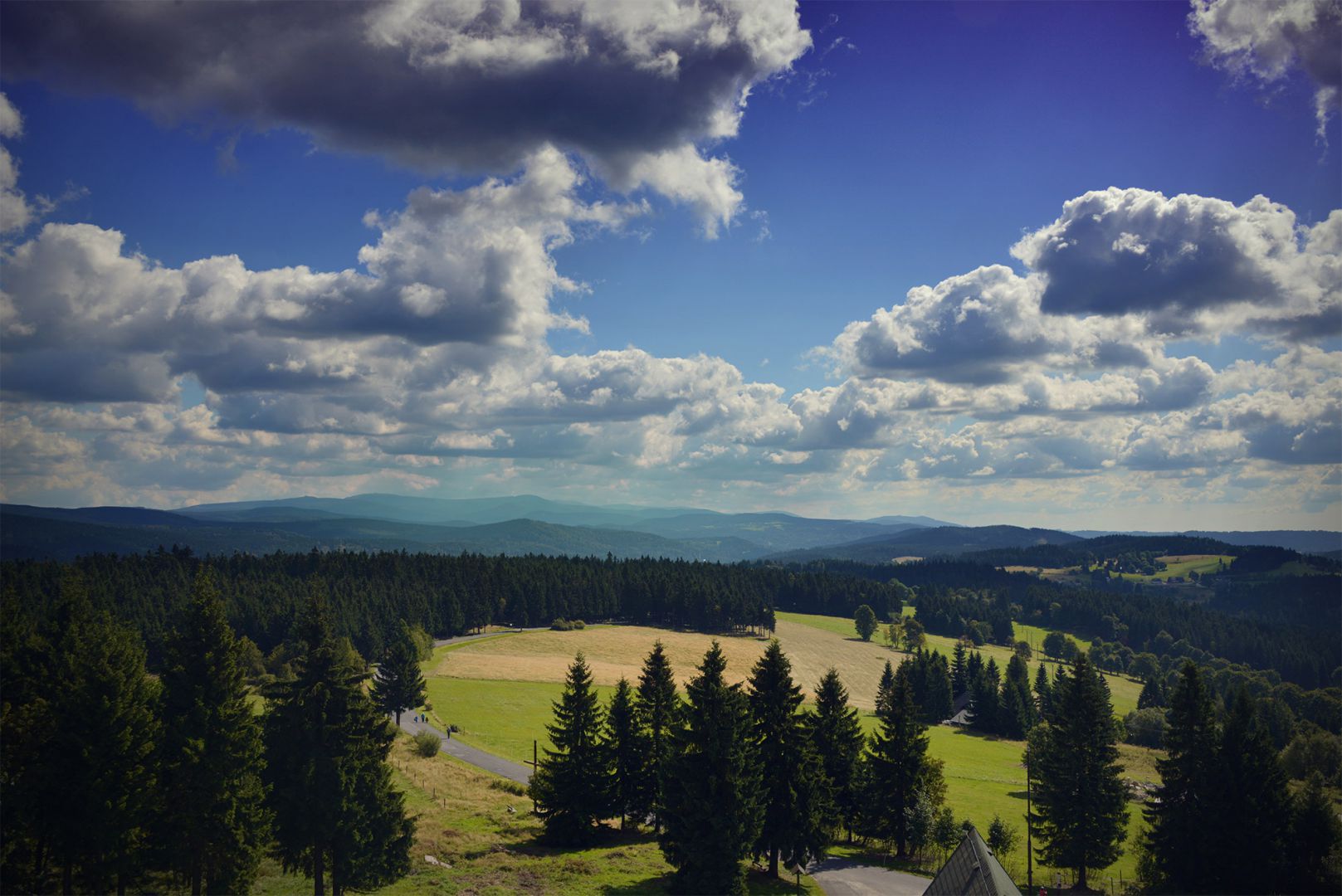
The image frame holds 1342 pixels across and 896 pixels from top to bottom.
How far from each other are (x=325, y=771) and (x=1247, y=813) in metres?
46.3

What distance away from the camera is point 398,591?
144 meters

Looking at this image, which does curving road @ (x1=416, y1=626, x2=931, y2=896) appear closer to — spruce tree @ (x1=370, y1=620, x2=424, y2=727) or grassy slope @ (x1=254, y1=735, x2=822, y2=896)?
grassy slope @ (x1=254, y1=735, x2=822, y2=896)

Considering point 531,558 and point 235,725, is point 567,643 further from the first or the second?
point 235,725

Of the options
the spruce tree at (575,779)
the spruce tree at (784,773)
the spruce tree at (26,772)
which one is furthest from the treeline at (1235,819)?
the spruce tree at (26,772)

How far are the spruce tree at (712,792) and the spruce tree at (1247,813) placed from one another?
24.8m

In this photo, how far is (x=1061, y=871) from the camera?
4822cm

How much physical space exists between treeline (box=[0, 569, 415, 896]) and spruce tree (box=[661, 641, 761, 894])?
13404 mm

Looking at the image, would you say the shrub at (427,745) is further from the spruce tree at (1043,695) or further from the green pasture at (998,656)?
the green pasture at (998,656)

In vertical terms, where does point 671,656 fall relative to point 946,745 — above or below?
above

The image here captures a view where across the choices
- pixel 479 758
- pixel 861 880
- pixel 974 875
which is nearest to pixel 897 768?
pixel 861 880

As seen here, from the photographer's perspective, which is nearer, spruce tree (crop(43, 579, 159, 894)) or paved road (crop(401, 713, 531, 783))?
spruce tree (crop(43, 579, 159, 894))

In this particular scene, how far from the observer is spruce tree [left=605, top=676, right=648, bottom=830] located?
157 ft

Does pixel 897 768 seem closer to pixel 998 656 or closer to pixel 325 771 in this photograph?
pixel 325 771

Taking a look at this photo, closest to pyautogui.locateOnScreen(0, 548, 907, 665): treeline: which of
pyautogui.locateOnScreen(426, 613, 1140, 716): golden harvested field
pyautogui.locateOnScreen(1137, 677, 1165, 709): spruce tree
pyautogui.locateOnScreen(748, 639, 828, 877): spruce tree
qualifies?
pyautogui.locateOnScreen(426, 613, 1140, 716): golden harvested field
